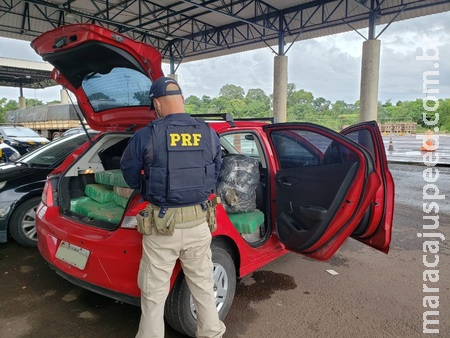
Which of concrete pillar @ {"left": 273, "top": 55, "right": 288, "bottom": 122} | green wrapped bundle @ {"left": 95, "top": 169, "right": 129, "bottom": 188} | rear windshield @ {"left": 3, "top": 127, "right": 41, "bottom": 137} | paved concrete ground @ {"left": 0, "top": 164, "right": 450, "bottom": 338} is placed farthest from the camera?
concrete pillar @ {"left": 273, "top": 55, "right": 288, "bottom": 122}

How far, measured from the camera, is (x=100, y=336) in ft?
7.18

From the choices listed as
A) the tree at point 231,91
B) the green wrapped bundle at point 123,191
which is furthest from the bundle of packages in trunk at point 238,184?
the tree at point 231,91

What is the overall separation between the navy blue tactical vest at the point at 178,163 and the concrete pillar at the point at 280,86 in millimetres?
12368

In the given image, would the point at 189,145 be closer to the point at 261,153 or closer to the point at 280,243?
the point at 261,153

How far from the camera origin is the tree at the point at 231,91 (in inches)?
1376

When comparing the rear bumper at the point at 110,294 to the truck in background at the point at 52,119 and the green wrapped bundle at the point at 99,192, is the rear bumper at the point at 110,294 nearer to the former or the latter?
the green wrapped bundle at the point at 99,192

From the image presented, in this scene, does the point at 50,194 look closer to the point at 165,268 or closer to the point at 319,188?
the point at 165,268

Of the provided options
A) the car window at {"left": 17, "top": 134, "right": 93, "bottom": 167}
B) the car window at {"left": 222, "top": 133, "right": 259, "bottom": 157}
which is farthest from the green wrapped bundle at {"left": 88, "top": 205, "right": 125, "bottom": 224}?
the car window at {"left": 17, "top": 134, "right": 93, "bottom": 167}

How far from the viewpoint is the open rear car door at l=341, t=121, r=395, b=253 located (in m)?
2.52

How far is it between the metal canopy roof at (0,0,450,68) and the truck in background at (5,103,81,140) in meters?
3.27

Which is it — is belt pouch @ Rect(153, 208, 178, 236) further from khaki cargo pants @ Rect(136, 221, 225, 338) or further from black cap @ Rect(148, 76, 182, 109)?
black cap @ Rect(148, 76, 182, 109)

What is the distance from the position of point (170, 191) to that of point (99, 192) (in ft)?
4.60

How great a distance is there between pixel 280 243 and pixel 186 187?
1372 mm

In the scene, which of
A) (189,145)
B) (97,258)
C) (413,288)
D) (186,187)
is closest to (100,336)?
(97,258)
